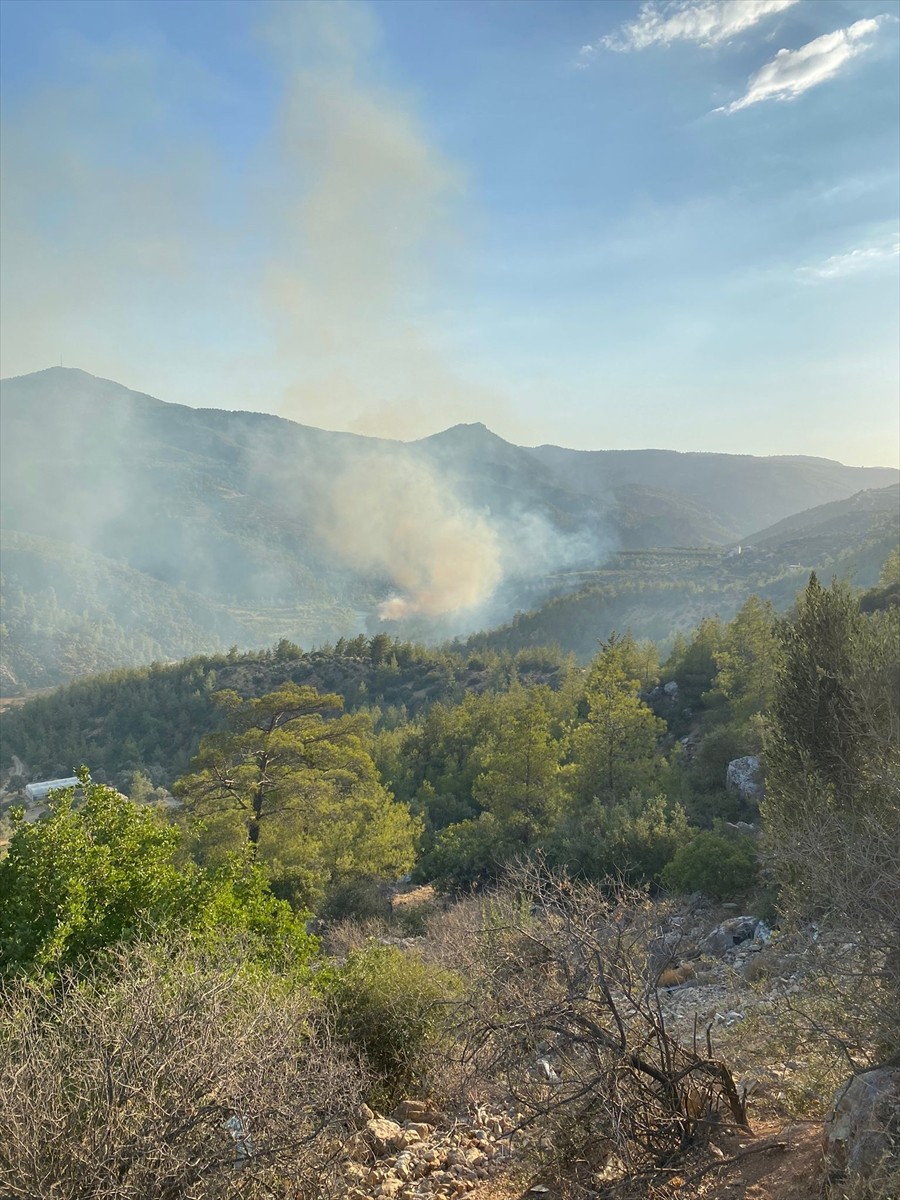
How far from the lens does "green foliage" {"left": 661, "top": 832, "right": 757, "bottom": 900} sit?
15109 mm

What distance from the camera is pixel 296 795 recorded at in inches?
727

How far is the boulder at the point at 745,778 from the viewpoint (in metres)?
20.0

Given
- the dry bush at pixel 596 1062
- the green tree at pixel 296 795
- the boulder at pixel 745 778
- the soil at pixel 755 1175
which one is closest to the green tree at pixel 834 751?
the soil at pixel 755 1175

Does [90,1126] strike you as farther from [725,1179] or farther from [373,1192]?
[725,1179]

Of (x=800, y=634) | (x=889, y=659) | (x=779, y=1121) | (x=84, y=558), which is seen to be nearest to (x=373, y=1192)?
(x=779, y=1121)

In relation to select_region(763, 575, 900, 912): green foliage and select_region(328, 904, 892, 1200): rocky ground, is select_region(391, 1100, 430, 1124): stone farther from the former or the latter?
select_region(763, 575, 900, 912): green foliage

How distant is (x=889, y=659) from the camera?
465 inches

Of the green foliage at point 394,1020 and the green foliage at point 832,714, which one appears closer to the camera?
the green foliage at point 394,1020

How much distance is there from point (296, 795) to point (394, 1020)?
1137cm

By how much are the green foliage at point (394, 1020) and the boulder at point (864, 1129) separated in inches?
159

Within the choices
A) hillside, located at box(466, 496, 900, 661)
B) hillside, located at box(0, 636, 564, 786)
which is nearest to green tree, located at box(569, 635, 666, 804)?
hillside, located at box(0, 636, 564, 786)

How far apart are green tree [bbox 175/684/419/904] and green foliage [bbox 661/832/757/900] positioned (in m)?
8.07

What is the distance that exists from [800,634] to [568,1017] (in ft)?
36.3

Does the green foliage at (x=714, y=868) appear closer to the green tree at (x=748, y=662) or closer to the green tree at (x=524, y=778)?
the green tree at (x=524, y=778)
